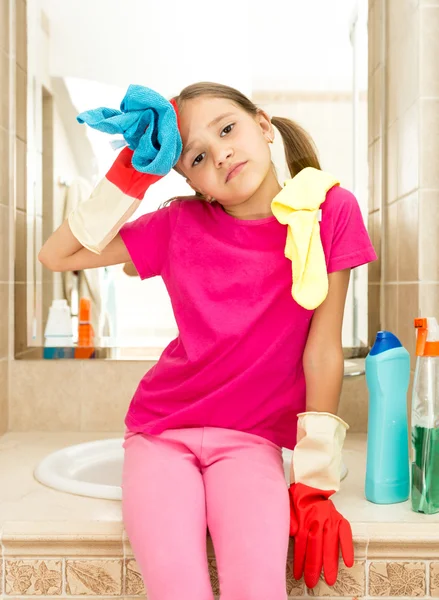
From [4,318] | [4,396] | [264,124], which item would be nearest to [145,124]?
[264,124]

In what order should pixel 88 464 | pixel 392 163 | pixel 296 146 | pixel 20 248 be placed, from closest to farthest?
1. pixel 296 146
2. pixel 88 464
3. pixel 392 163
4. pixel 20 248

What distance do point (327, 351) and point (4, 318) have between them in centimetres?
93

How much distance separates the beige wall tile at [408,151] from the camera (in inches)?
55.9

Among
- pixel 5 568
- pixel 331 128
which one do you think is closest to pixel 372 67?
pixel 331 128

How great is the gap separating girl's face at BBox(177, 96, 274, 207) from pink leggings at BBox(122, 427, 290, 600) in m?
0.44

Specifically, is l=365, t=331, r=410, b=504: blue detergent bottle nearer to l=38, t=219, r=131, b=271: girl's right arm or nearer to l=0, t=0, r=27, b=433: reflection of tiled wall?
l=38, t=219, r=131, b=271: girl's right arm

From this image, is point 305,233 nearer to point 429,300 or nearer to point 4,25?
point 429,300

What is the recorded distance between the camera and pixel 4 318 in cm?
170

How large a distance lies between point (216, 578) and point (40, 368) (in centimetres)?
91

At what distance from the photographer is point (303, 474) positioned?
1076 millimetres

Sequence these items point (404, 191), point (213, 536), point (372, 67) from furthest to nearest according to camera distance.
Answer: point (372, 67) → point (404, 191) → point (213, 536)

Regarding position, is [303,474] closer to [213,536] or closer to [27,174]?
[213,536]

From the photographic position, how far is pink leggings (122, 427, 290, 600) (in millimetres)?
874

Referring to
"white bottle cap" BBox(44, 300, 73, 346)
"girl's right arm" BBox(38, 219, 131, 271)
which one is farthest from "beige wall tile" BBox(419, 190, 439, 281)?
"white bottle cap" BBox(44, 300, 73, 346)
